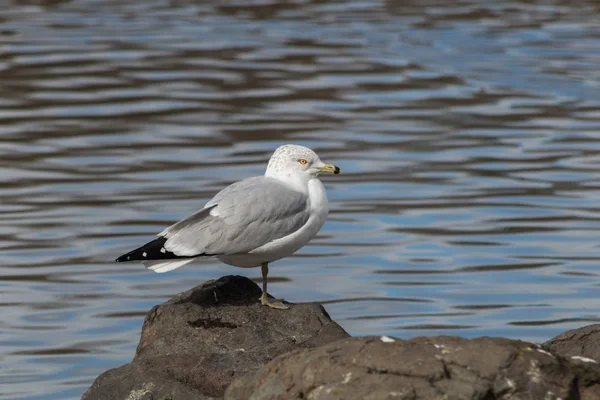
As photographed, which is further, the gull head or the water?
the water

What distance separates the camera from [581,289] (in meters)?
11.5

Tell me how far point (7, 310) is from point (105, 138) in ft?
22.2

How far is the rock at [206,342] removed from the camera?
296 inches

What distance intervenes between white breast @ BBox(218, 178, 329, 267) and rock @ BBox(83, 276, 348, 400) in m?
0.25

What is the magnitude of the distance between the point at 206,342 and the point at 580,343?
1.99 m

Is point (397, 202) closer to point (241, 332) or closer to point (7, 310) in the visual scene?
point (7, 310)

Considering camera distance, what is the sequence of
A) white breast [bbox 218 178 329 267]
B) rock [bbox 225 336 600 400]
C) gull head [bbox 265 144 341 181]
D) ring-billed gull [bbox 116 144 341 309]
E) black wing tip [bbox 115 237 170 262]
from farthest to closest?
1. gull head [bbox 265 144 341 181]
2. white breast [bbox 218 178 329 267]
3. ring-billed gull [bbox 116 144 341 309]
4. black wing tip [bbox 115 237 170 262]
5. rock [bbox 225 336 600 400]

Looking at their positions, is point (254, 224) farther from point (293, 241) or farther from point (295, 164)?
point (295, 164)

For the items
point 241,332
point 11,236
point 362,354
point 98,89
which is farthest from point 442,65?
point 362,354

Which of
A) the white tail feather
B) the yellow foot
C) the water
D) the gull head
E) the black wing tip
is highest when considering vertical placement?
the gull head

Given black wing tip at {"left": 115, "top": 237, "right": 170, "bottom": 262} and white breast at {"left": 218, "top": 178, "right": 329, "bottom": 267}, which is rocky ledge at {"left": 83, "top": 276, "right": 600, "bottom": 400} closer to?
black wing tip at {"left": 115, "top": 237, "right": 170, "bottom": 262}

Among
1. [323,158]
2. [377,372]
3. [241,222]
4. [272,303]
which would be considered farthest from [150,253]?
[323,158]

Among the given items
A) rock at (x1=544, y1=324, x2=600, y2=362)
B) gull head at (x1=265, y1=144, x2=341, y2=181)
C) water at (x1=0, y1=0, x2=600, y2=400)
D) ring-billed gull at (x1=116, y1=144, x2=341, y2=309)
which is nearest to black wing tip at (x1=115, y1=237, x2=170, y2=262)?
ring-billed gull at (x1=116, y1=144, x2=341, y2=309)

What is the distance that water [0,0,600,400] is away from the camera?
1103cm
